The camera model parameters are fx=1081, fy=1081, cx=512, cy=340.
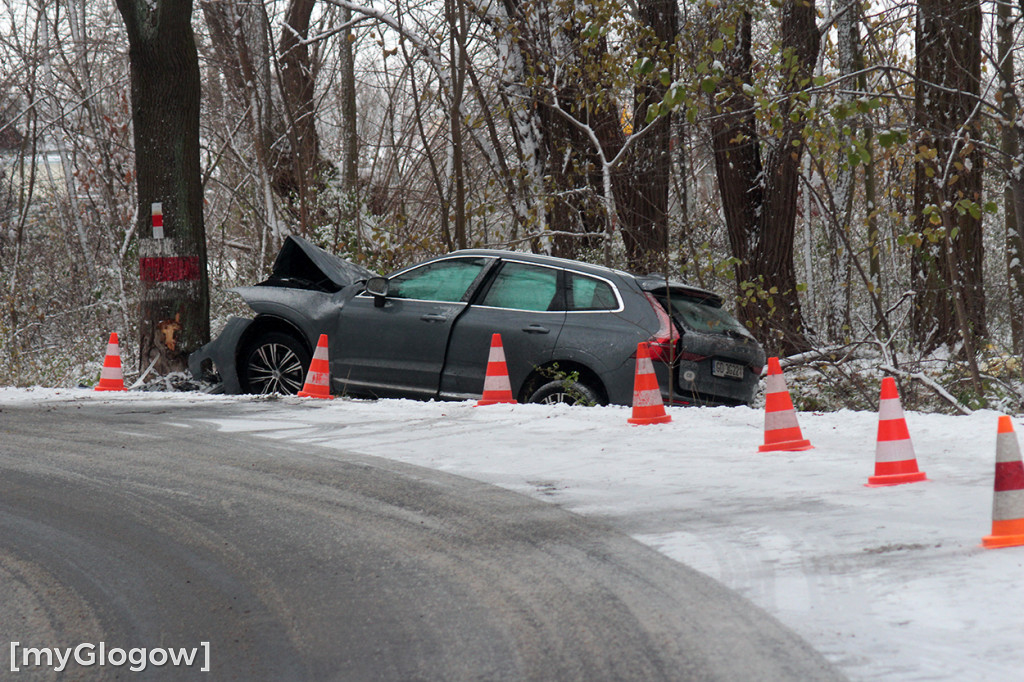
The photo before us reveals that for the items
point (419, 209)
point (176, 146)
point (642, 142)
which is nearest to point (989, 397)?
point (642, 142)

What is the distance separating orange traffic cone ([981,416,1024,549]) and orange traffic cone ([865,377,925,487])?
4.51 ft

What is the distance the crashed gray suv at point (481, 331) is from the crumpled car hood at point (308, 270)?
0.02 meters

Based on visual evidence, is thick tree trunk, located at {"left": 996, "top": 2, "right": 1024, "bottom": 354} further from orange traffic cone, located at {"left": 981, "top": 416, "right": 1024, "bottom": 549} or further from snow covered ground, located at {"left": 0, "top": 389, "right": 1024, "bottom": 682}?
orange traffic cone, located at {"left": 981, "top": 416, "right": 1024, "bottom": 549}

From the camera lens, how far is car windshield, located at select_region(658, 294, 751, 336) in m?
9.17

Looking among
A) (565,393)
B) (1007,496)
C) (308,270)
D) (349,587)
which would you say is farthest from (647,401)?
(308,270)

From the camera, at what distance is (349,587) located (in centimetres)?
454

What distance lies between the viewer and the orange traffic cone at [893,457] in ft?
20.2

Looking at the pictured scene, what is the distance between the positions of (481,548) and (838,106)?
5.04 meters

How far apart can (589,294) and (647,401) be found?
1364mm

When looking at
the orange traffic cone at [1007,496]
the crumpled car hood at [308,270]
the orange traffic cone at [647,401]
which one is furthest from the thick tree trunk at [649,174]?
the orange traffic cone at [1007,496]

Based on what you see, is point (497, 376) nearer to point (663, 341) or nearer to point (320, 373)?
point (663, 341)

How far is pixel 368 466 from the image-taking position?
7254 millimetres

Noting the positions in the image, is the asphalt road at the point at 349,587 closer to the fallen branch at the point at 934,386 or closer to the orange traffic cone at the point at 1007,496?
the orange traffic cone at the point at 1007,496

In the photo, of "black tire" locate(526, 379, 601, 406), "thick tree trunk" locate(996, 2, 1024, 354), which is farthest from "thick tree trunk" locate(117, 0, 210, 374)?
"thick tree trunk" locate(996, 2, 1024, 354)
